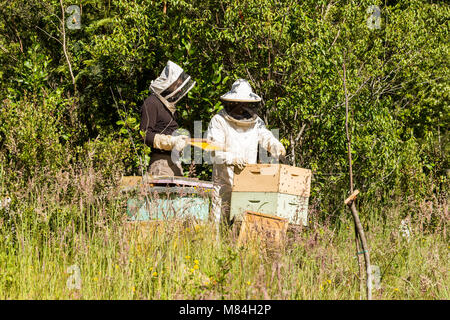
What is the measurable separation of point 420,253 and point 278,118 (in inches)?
111

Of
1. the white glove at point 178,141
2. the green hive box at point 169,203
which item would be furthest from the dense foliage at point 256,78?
the green hive box at point 169,203

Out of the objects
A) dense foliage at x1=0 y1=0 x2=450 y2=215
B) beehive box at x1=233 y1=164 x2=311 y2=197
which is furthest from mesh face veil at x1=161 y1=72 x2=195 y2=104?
beehive box at x1=233 y1=164 x2=311 y2=197

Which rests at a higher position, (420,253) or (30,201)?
(30,201)

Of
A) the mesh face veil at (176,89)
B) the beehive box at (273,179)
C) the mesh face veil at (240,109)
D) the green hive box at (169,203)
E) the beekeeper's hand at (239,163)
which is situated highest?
the mesh face veil at (176,89)

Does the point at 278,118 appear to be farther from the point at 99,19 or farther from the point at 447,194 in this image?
the point at 99,19

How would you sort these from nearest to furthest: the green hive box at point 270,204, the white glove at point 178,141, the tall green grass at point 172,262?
the tall green grass at point 172,262 < the green hive box at point 270,204 < the white glove at point 178,141

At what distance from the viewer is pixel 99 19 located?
8.84m

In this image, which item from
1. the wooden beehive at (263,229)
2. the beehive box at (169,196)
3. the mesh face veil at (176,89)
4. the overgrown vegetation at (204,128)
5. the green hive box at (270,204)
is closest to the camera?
the overgrown vegetation at (204,128)

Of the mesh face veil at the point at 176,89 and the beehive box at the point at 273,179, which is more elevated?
the mesh face veil at the point at 176,89

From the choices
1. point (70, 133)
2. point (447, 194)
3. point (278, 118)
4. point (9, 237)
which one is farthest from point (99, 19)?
point (447, 194)

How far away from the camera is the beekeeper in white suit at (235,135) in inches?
244

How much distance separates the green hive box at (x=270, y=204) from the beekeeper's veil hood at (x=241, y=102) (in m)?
0.96

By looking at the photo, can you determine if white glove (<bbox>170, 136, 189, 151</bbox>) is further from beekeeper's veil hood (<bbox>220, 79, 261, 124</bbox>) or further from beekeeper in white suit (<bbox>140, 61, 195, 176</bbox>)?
beekeeper's veil hood (<bbox>220, 79, 261, 124</bbox>)

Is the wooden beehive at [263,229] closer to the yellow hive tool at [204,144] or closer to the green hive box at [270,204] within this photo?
the green hive box at [270,204]
